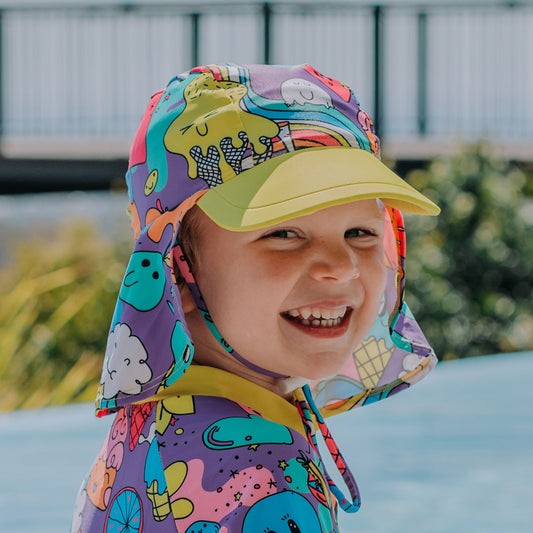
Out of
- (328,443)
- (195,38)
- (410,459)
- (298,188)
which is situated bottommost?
(410,459)

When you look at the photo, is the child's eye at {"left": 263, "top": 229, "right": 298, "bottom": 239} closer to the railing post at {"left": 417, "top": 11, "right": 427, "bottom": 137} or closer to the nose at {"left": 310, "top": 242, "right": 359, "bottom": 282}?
the nose at {"left": 310, "top": 242, "right": 359, "bottom": 282}

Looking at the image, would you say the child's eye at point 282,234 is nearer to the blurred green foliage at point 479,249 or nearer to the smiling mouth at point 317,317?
the smiling mouth at point 317,317

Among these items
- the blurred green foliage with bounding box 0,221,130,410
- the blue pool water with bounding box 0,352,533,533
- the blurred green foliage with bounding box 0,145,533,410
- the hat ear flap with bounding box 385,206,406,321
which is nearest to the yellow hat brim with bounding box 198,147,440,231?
the hat ear flap with bounding box 385,206,406,321

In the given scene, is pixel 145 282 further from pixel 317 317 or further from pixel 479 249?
pixel 479 249

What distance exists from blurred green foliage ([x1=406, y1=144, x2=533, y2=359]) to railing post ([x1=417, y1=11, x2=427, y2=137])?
217 centimetres

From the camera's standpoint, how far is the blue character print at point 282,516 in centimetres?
140

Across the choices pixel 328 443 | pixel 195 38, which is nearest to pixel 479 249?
pixel 195 38

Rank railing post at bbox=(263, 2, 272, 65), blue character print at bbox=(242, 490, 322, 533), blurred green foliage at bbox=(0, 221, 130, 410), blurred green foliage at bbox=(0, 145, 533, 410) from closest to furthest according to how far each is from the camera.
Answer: blue character print at bbox=(242, 490, 322, 533), blurred green foliage at bbox=(0, 221, 130, 410), blurred green foliage at bbox=(0, 145, 533, 410), railing post at bbox=(263, 2, 272, 65)

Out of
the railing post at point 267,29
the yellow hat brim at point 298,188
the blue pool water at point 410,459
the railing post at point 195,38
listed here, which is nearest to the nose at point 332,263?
the yellow hat brim at point 298,188

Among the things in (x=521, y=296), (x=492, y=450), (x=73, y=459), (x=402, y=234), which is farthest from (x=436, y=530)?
(x=521, y=296)

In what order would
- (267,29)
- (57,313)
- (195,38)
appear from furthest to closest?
(195,38), (267,29), (57,313)

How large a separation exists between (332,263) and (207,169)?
0.91 feet

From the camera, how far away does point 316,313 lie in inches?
66.1

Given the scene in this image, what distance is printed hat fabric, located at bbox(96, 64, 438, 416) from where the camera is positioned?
1609 mm
